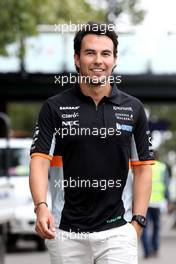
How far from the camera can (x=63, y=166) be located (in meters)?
5.98

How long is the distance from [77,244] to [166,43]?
78.0 ft

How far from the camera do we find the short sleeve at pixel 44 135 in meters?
5.95

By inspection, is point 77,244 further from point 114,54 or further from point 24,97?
point 24,97

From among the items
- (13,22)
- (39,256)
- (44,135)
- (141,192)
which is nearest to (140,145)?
(141,192)

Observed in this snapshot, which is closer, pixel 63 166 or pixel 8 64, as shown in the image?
pixel 63 166

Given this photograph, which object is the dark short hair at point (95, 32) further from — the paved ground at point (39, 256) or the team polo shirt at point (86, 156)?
A: the paved ground at point (39, 256)

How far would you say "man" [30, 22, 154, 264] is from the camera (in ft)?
19.3

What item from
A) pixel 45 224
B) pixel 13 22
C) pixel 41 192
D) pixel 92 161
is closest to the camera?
pixel 45 224

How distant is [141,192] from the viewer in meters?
6.02

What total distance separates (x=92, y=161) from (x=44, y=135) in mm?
295

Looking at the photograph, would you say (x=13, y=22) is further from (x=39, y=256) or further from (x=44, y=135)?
(x=44, y=135)

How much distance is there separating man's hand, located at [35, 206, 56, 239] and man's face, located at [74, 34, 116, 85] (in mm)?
→ 800

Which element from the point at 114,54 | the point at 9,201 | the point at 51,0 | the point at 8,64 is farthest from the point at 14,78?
the point at 114,54

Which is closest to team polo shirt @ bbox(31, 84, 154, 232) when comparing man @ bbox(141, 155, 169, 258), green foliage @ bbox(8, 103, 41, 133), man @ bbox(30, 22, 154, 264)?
man @ bbox(30, 22, 154, 264)
